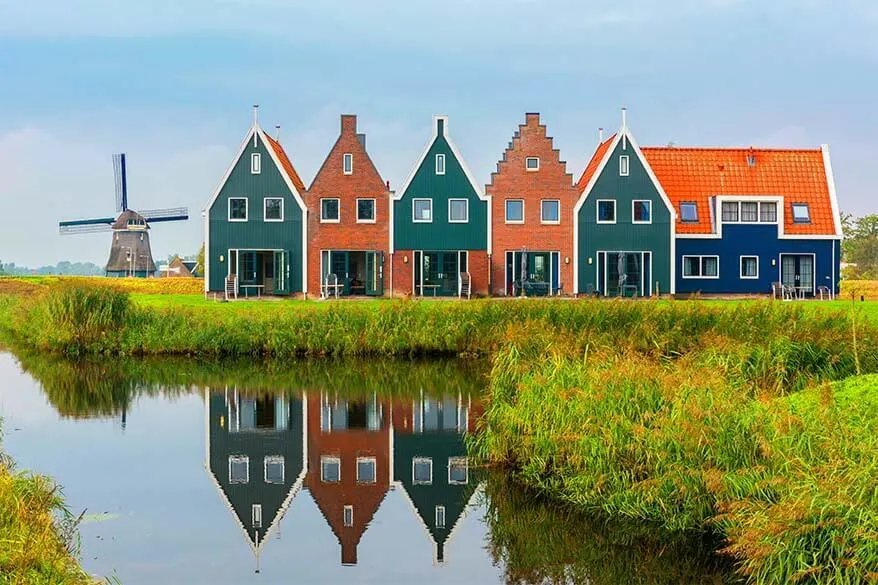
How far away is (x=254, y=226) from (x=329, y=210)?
2.99 meters

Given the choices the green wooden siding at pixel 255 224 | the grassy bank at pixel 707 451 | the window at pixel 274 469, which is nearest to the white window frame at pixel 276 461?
the window at pixel 274 469

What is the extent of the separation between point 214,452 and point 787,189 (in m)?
33.1

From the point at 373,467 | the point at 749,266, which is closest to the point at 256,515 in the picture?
the point at 373,467

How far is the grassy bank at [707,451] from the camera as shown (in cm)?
753

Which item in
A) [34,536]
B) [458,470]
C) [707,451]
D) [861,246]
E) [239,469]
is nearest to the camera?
[34,536]

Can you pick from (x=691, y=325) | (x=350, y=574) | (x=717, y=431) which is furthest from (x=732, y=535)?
(x=691, y=325)

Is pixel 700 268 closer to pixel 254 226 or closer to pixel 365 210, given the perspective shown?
pixel 365 210

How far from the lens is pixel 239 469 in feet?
44.4

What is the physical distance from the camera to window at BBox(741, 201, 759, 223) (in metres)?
40.8

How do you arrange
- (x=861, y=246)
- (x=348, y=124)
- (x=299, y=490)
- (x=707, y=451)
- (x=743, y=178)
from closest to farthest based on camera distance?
(x=707, y=451) < (x=299, y=490) < (x=348, y=124) < (x=743, y=178) < (x=861, y=246)

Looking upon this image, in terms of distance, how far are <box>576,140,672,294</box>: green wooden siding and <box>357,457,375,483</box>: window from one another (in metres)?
26.9

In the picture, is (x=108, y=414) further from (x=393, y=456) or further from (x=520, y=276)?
(x=520, y=276)

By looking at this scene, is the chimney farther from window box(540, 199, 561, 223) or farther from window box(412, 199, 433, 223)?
window box(540, 199, 561, 223)

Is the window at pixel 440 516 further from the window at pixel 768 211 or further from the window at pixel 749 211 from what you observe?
the window at pixel 768 211
